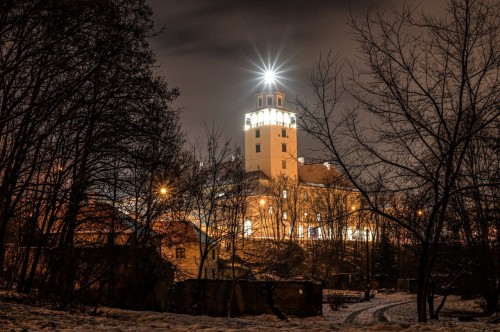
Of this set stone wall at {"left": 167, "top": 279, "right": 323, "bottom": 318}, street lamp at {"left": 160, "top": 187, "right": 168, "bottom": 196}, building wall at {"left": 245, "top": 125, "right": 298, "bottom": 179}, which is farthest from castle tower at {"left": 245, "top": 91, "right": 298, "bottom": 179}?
street lamp at {"left": 160, "top": 187, "right": 168, "bottom": 196}

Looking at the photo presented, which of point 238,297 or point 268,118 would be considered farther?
point 268,118

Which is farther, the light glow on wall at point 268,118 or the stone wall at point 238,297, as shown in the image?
the light glow on wall at point 268,118

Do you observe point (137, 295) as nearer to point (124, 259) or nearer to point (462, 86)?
point (124, 259)

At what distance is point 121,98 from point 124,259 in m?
9.30

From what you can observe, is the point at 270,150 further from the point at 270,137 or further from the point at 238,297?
the point at 238,297

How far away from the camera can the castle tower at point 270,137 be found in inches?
4845

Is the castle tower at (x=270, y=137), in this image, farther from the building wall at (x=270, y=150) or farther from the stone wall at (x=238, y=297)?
the stone wall at (x=238, y=297)

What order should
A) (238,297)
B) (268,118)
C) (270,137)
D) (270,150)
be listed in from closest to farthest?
(238,297) → (270,150) → (270,137) → (268,118)

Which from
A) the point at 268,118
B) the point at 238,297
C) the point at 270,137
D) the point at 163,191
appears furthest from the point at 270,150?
the point at 163,191

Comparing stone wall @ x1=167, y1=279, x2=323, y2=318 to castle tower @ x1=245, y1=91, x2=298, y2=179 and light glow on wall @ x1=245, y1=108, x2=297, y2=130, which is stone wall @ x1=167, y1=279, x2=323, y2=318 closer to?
castle tower @ x1=245, y1=91, x2=298, y2=179

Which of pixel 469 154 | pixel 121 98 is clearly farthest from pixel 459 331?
pixel 469 154

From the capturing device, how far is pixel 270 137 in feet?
414

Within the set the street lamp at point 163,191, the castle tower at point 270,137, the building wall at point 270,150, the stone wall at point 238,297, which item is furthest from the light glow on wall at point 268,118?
the street lamp at point 163,191

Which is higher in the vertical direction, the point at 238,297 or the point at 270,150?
the point at 270,150
